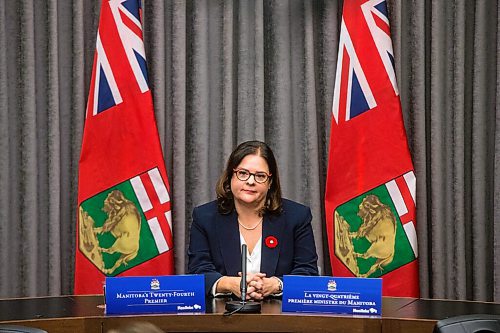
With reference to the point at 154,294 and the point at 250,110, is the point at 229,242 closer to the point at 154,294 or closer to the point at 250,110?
the point at 154,294

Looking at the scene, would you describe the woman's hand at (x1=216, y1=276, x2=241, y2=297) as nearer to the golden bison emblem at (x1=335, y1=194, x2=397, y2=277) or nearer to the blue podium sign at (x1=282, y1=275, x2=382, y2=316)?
the blue podium sign at (x1=282, y1=275, x2=382, y2=316)

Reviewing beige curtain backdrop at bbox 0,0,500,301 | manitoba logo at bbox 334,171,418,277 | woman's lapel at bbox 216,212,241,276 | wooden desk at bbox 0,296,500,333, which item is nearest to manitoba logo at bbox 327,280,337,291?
wooden desk at bbox 0,296,500,333

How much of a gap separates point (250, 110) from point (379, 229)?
104cm

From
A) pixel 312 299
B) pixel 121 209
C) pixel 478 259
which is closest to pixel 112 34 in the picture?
pixel 121 209

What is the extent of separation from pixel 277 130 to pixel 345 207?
67 cm

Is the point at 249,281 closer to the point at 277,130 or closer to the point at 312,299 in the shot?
the point at 312,299

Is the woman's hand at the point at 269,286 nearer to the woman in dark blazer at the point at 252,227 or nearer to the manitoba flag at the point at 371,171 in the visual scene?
the woman in dark blazer at the point at 252,227

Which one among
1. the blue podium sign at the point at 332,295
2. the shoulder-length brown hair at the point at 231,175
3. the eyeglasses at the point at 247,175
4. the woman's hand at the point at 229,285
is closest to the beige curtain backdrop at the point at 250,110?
the shoulder-length brown hair at the point at 231,175

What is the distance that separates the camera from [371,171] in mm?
4285

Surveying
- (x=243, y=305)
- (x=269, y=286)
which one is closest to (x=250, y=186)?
(x=269, y=286)

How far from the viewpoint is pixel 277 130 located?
466 centimetres

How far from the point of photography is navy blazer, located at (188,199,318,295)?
11.3 ft

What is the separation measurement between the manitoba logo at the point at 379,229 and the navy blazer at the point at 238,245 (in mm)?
718

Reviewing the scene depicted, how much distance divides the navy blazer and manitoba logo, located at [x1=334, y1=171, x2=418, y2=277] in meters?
0.72
